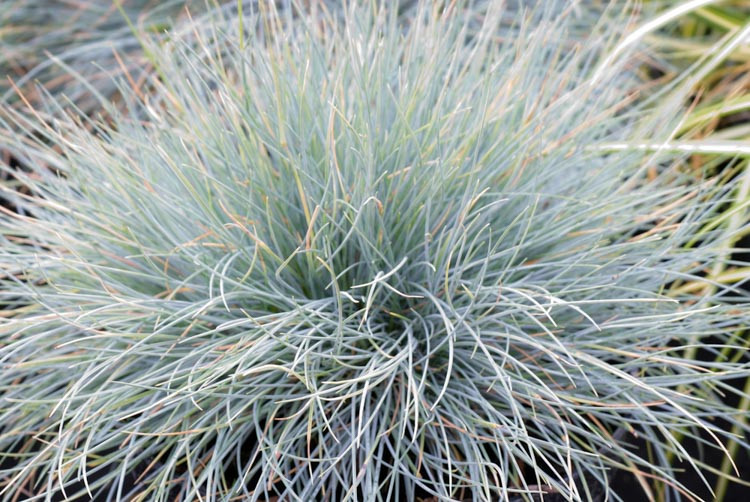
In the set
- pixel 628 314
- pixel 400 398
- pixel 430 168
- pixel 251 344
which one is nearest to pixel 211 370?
pixel 251 344

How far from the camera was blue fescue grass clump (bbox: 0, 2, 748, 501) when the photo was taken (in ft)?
2.03

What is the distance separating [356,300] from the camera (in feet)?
2.12

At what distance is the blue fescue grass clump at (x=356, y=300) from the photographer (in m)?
0.62

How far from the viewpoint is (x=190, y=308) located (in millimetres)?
636

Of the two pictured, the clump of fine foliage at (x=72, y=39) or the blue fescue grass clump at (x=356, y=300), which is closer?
the blue fescue grass clump at (x=356, y=300)

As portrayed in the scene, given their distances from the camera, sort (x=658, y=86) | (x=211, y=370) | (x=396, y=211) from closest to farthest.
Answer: (x=211, y=370) < (x=396, y=211) < (x=658, y=86)

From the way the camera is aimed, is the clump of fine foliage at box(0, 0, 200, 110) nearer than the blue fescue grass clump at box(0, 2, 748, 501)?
No

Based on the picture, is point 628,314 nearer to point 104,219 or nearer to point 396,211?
point 396,211

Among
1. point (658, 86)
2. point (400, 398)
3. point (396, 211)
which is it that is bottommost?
point (658, 86)

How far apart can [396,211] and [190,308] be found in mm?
195

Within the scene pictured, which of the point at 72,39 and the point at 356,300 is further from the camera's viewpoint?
the point at 72,39

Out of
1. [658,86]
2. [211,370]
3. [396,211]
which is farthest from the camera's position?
[658,86]

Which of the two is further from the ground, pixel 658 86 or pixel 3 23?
pixel 3 23

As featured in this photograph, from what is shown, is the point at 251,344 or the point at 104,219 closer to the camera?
the point at 251,344
